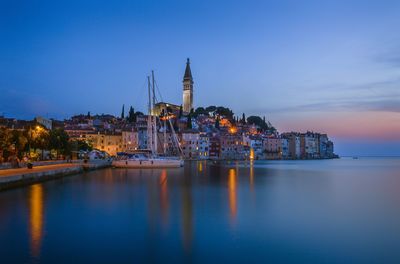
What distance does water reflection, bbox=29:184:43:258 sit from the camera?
10.8m

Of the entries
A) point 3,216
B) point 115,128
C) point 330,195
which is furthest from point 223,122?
point 3,216

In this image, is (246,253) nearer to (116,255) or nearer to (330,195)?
(116,255)

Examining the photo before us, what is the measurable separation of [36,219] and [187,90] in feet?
457

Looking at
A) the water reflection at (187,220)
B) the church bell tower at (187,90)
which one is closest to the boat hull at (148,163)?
the water reflection at (187,220)

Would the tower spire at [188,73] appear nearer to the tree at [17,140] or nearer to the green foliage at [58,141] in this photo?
the green foliage at [58,141]

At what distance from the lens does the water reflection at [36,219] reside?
10.8 m

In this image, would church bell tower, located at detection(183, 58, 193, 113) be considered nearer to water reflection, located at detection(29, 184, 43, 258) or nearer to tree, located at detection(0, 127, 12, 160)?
tree, located at detection(0, 127, 12, 160)

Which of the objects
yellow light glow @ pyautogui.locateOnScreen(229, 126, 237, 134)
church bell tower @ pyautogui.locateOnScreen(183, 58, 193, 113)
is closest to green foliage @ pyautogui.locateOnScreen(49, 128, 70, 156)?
yellow light glow @ pyautogui.locateOnScreen(229, 126, 237, 134)

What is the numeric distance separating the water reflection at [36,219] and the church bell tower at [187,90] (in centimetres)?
12977

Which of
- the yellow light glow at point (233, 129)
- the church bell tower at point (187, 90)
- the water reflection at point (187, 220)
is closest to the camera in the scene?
the water reflection at point (187, 220)

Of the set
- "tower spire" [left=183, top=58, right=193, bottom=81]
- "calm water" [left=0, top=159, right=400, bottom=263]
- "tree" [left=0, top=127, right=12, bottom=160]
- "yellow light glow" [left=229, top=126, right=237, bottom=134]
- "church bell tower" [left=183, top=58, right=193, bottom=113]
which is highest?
"tower spire" [left=183, top=58, right=193, bottom=81]

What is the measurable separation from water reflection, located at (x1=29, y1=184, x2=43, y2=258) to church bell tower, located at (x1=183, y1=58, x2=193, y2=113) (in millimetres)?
129768

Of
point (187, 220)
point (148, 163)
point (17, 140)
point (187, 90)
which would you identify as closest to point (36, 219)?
point (187, 220)

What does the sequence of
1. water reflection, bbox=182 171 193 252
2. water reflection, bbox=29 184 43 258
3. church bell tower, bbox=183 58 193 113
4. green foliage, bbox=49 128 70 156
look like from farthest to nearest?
church bell tower, bbox=183 58 193 113, green foliage, bbox=49 128 70 156, water reflection, bbox=182 171 193 252, water reflection, bbox=29 184 43 258
